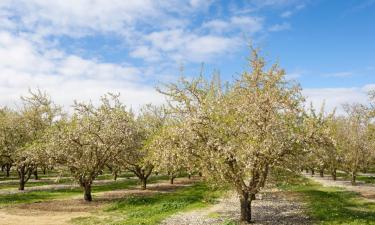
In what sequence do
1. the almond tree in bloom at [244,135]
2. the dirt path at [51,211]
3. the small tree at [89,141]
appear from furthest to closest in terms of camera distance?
the small tree at [89,141] → the dirt path at [51,211] → the almond tree in bloom at [244,135]

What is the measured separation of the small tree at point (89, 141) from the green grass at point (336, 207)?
63.8 feet

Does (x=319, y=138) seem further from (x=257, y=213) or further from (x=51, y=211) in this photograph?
(x=51, y=211)

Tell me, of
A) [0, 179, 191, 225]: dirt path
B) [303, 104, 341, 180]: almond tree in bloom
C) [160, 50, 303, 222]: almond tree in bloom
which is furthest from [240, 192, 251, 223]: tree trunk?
[0, 179, 191, 225]: dirt path

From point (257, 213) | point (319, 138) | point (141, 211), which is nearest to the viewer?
point (319, 138)

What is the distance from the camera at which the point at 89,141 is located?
45.7 m

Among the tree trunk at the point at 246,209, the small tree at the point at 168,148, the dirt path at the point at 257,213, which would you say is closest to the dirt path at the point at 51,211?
the small tree at the point at 168,148

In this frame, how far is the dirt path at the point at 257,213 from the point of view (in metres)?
31.3

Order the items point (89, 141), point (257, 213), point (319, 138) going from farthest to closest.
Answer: point (89, 141) < point (257, 213) < point (319, 138)

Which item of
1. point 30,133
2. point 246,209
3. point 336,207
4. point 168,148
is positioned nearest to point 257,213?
point 246,209

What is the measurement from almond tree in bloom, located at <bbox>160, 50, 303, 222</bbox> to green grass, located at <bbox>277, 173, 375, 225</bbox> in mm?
3332

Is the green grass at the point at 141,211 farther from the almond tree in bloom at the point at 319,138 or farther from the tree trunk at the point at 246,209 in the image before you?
the almond tree in bloom at the point at 319,138

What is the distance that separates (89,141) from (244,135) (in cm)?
2223

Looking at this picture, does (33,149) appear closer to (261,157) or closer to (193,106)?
(193,106)

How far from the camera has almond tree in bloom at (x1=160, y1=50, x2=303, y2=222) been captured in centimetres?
2812
